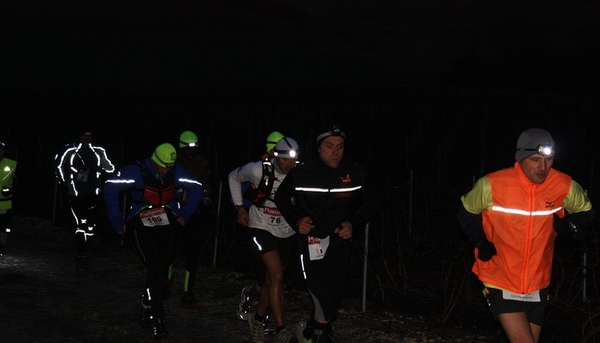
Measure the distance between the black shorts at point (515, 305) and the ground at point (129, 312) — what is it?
246 cm

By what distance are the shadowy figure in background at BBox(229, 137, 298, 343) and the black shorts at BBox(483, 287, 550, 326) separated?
7.62 ft

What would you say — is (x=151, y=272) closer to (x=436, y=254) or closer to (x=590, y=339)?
(x=590, y=339)

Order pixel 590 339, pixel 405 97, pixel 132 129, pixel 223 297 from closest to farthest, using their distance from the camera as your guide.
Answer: pixel 590 339 → pixel 223 297 → pixel 405 97 → pixel 132 129

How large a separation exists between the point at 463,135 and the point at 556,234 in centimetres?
2569

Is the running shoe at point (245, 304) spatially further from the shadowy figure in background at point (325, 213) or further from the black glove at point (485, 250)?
the black glove at point (485, 250)

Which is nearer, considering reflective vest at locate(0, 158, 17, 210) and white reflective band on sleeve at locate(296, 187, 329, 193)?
white reflective band on sleeve at locate(296, 187, 329, 193)

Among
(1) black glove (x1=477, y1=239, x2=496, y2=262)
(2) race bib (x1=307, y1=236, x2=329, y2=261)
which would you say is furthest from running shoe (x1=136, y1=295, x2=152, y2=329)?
(1) black glove (x1=477, y1=239, x2=496, y2=262)

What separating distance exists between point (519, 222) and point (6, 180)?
9.14m

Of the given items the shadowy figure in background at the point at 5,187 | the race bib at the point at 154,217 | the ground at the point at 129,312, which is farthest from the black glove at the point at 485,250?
the shadowy figure in background at the point at 5,187

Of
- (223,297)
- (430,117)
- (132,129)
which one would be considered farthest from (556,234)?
(132,129)

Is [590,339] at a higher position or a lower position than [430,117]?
lower

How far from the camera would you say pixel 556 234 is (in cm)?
527

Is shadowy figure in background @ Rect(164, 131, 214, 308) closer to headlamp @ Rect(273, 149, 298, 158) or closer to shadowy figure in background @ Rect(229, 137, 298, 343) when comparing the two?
shadowy figure in background @ Rect(229, 137, 298, 343)

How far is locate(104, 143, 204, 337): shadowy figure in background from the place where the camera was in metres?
7.80
